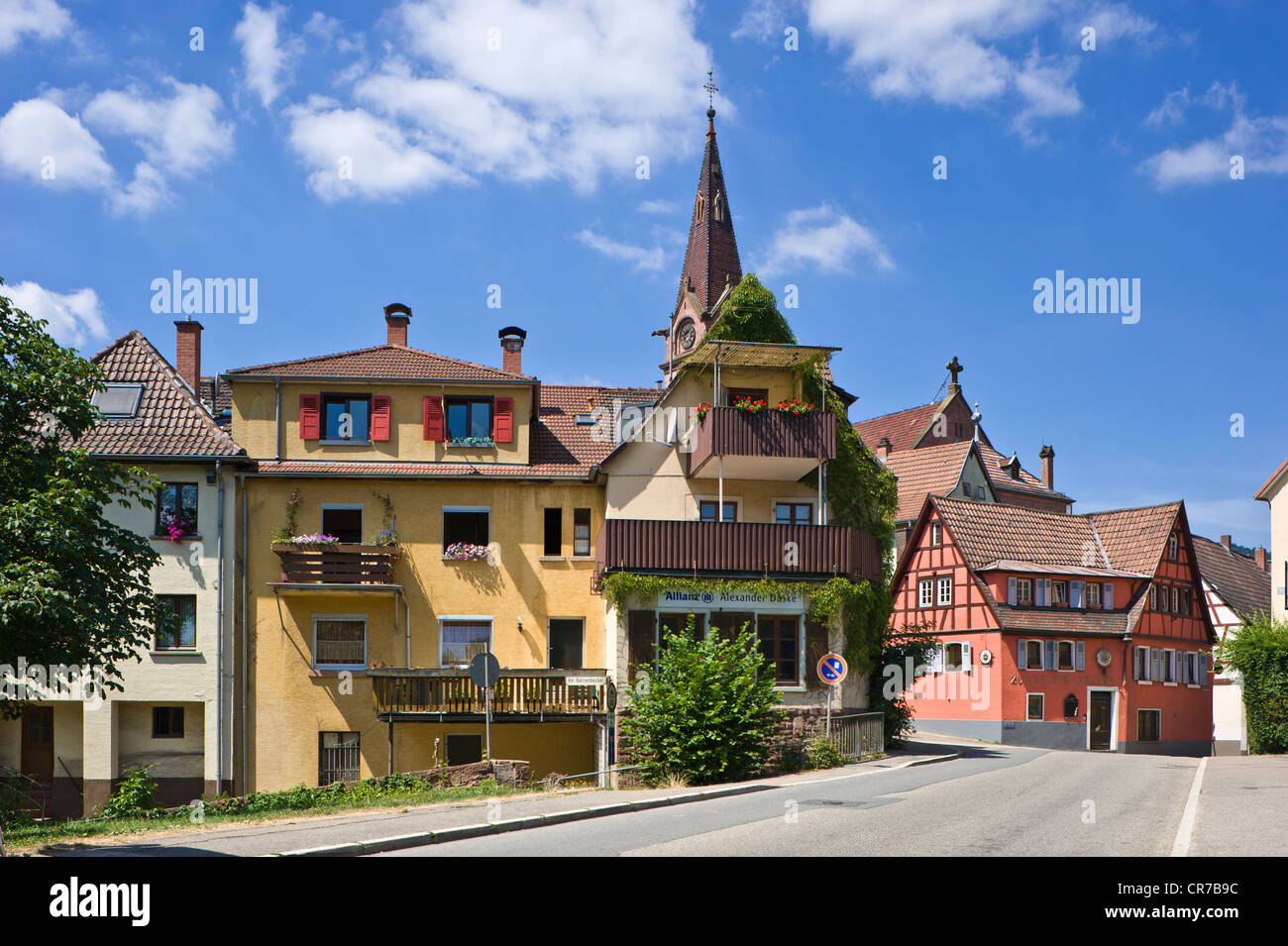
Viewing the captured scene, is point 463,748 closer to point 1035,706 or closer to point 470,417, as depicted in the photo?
point 470,417

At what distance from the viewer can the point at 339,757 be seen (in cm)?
2850

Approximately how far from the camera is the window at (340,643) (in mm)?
29094

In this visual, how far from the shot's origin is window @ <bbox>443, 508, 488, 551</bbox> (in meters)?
30.1

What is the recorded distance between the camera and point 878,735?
90.3 feet

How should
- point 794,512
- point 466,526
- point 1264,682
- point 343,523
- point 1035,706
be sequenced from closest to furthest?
point 343,523 → point 466,526 → point 794,512 → point 1264,682 → point 1035,706

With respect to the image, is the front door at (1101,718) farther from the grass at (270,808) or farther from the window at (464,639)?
the grass at (270,808)

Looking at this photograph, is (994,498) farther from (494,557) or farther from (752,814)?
(752,814)

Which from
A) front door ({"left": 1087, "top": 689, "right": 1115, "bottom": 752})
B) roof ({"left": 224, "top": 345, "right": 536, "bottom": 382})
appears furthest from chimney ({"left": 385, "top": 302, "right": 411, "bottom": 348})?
front door ({"left": 1087, "top": 689, "right": 1115, "bottom": 752})

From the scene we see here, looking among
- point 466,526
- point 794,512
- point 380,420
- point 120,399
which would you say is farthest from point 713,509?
point 120,399

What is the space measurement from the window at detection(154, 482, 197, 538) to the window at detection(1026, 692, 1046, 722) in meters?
28.3

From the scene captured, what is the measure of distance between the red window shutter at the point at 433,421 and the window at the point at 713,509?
22.1 ft

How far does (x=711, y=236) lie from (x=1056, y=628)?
87.8 ft

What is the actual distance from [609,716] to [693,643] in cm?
330
